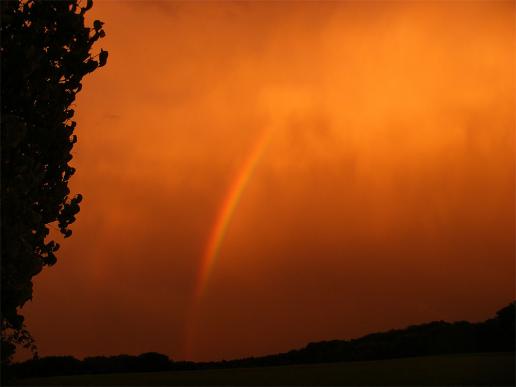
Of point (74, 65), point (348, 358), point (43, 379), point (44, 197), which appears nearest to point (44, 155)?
point (44, 197)

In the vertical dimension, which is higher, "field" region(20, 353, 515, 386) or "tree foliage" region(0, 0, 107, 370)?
"tree foliage" region(0, 0, 107, 370)

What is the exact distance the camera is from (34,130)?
32.7m

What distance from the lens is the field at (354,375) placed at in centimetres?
2503

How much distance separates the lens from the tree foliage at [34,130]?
2933cm

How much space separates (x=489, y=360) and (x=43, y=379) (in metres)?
18.0

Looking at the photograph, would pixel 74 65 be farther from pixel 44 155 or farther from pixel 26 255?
pixel 26 255

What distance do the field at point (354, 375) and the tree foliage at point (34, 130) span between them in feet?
16.3

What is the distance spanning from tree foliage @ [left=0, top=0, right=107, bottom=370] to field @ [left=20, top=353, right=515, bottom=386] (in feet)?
16.3

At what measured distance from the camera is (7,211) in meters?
28.9

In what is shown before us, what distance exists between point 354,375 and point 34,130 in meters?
16.5

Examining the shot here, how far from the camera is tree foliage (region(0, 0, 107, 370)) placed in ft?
96.2

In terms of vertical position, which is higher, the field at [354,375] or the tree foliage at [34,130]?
the tree foliage at [34,130]

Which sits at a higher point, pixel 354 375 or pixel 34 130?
pixel 34 130

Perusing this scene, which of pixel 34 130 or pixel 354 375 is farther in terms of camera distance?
pixel 34 130
